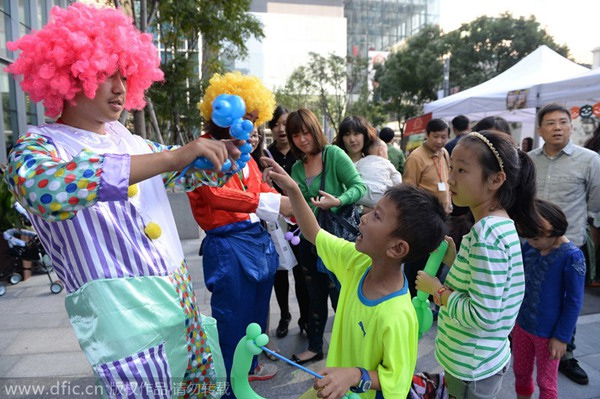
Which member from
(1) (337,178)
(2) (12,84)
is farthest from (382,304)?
(2) (12,84)

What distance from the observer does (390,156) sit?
678 cm

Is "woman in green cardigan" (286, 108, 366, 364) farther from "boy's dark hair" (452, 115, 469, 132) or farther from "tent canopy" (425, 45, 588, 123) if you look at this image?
"tent canopy" (425, 45, 588, 123)

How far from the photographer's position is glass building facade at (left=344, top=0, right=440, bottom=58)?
67.3 meters

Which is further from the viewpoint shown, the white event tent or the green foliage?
the green foliage

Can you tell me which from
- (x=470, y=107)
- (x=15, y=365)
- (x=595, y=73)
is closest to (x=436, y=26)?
(x=470, y=107)

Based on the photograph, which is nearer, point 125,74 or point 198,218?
point 125,74

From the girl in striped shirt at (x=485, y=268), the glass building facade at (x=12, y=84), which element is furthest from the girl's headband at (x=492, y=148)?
the glass building facade at (x=12, y=84)

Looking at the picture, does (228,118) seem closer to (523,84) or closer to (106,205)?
(106,205)

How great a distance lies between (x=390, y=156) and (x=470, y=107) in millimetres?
1932

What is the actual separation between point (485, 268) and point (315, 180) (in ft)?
5.10

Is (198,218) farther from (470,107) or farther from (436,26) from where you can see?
(436,26)

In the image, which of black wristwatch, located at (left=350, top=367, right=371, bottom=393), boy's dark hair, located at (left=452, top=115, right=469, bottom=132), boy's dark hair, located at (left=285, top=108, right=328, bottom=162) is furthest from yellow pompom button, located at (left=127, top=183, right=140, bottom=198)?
boy's dark hair, located at (left=452, top=115, right=469, bottom=132)

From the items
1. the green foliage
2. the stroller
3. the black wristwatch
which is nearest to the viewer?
the black wristwatch

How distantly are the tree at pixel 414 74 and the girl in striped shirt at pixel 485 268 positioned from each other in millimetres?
22703
